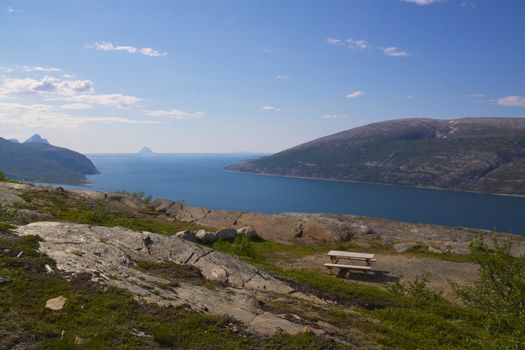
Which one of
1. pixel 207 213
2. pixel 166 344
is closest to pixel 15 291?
pixel 166 344

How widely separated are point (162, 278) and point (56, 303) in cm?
421

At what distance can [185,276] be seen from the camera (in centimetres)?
1570

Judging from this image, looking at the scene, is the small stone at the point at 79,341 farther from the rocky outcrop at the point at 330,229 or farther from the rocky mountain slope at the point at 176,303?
the rocky outcrop at the point at 330,229

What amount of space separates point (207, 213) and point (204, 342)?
41587 millimetres

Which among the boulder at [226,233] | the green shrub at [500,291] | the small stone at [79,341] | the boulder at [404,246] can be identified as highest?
the small stone at [79,341]

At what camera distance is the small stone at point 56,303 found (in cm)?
1049

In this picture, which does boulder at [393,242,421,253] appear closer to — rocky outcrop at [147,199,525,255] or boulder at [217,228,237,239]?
rocky outcrop at [147,199,525,255]

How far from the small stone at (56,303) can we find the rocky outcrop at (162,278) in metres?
1.61

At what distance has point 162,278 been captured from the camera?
1432 cm

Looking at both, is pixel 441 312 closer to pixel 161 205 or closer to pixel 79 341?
pixel 79 341

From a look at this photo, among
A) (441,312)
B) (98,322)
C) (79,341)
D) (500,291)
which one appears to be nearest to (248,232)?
(441,312)

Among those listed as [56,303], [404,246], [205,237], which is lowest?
[404,246]

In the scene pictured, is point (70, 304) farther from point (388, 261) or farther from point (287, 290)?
point (388, 261)

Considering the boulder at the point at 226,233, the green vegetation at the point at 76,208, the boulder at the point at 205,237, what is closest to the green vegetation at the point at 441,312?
the boulder at the point at 205,237
